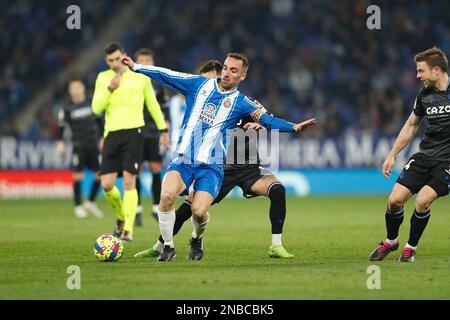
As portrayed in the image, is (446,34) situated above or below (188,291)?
above

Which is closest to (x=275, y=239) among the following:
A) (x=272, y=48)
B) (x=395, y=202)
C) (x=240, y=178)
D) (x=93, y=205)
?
(x=240, y=178)

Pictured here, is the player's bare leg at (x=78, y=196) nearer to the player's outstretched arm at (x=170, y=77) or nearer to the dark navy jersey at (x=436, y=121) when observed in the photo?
the player's outstretched arm at (x=170, y=77)

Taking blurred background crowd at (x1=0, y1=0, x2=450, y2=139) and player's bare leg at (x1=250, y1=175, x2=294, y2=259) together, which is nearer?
player's bare leg at (x1=250, y1=175, x2=294, y2=259)

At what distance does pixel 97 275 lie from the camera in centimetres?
861

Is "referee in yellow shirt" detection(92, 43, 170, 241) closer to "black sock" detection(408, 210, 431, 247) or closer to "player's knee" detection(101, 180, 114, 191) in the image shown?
"player's knee" detection(101, 180, 114, 191)

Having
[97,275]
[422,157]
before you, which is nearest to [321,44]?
[422,157]

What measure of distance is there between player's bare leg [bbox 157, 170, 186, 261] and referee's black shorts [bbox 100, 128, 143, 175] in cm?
275

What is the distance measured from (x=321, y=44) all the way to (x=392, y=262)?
61.9 ft

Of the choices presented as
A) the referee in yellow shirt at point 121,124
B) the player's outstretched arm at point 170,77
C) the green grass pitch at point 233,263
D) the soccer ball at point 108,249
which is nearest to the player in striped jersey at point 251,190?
the green grass pitch at point 233,263

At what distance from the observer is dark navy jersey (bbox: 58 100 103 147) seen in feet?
59.5

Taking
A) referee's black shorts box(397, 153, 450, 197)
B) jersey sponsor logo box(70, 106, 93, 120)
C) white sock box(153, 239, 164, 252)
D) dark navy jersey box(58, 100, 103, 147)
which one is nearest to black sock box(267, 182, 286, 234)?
white sock box(153, 239, 164, 252)
